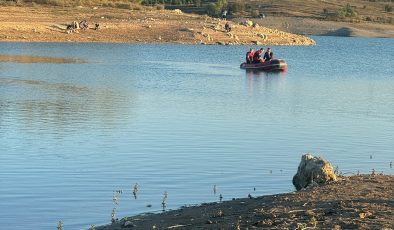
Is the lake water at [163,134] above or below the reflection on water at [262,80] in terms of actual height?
above

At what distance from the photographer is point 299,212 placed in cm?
1044

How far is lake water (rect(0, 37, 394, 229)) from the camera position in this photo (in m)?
13.6

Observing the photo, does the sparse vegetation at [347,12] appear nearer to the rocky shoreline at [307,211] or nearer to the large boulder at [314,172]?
the large boulder at [314,172]

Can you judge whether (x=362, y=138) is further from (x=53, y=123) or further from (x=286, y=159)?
(x=53, y=123)

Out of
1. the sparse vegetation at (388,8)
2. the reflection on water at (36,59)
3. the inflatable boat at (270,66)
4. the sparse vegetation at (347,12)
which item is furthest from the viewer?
the sparse vegetation at (388,8)

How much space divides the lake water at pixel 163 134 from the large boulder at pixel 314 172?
0.57 meters

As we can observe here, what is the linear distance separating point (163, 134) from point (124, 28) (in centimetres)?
4849

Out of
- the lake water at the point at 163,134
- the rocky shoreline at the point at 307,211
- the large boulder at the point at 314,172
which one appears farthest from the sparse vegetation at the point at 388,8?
the rocky shoreline at the point at 307,211

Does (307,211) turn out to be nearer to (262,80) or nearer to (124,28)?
(262,80)

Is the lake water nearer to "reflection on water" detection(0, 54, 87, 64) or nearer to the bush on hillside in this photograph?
"reflection on water" detection(0, 54, 87, 64)

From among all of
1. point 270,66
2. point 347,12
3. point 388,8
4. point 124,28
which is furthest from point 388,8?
point 270,66

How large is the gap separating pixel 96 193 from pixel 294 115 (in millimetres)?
12637

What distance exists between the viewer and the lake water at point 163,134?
13648 millimetres

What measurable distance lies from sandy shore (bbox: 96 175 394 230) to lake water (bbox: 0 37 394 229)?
107 cm
